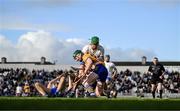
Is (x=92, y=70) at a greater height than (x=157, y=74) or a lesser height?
lesser

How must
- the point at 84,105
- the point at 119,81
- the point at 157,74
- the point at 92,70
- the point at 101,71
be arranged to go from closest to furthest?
the point at 84,105, the point at 92,70, the point at 101,71, the point at 157,74, the point at 119,81

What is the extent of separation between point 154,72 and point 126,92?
14.1 m

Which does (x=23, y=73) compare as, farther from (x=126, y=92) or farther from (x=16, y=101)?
(x=16, y=101)

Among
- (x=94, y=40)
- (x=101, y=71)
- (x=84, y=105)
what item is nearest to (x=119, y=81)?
(x=101, y=71)

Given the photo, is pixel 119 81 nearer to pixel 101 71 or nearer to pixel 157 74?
pixel 157 74

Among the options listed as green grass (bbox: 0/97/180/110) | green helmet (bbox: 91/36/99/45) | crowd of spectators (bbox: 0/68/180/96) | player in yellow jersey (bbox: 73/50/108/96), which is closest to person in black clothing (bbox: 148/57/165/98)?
player in yellow jersey (bbox: 73/50/108/96)

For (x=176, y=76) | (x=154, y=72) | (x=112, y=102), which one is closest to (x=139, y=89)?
(x=176, y=76)

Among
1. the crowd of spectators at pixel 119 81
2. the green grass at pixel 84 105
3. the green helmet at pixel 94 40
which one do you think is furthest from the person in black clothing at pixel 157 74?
the green grass at pixel 84 105

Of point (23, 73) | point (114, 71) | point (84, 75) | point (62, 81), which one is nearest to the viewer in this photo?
point (62, 81)

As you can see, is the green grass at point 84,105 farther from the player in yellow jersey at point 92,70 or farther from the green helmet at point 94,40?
the green helmet at point 94,40

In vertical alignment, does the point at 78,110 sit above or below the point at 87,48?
below

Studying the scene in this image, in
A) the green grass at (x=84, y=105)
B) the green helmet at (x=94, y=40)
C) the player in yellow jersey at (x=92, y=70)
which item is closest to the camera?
the green grass at (x=84, y=105)

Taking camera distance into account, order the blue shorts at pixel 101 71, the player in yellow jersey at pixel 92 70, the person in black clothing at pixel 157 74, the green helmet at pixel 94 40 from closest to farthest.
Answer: the player in yellow jersey at pixel 92 70 → the green helmet at pixel 94 40 → the blue shorts at pixel 101 71 → the person in black clothing at pixel 157 74

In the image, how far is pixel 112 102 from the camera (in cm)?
1049
